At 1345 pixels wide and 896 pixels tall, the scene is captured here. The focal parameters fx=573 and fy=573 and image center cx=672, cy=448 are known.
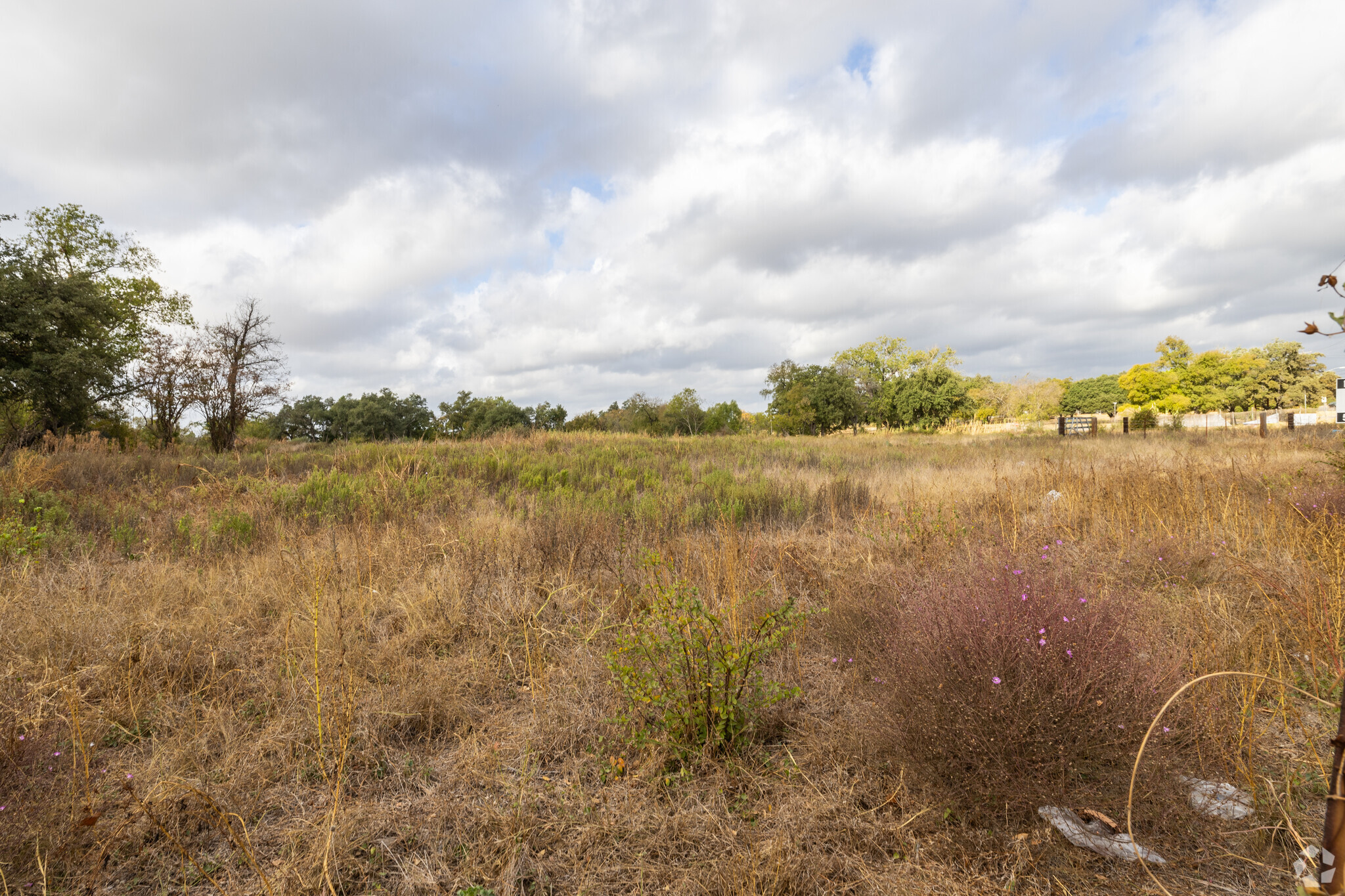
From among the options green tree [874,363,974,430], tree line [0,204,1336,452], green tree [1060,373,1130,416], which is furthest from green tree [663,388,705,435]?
green tree [1060,373,1130,416]

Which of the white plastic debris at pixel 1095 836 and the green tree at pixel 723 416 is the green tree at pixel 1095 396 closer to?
the green tree at pixel 723 416

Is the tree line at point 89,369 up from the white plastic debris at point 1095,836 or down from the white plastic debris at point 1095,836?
up

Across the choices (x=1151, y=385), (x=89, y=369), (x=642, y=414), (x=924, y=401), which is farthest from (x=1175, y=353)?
(x=89, y=369)

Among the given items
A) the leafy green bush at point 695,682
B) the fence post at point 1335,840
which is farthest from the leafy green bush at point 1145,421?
the fence post at point 1335,840

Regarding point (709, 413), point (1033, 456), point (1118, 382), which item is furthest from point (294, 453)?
point (1118, 382)

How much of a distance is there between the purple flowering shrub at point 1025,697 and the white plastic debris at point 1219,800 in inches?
12.1

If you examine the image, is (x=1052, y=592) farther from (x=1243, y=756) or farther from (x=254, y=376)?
(x=254, y=376)

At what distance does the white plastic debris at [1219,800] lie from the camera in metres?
2.20

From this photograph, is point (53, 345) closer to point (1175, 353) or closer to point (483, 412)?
point (483, 412)

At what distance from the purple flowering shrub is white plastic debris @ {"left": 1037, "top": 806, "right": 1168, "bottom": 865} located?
7 centimetres

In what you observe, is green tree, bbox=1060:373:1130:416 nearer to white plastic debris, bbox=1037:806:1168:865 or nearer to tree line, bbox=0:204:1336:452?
tree line, bbox=0:204:1336:452

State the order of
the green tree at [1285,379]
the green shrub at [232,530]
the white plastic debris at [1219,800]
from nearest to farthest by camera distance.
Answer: the white plastic debris at [1219,800], the green shrub at [232,530], the green tree at [1285,379]

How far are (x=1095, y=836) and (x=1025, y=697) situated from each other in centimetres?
57

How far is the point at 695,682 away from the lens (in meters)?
2.80
